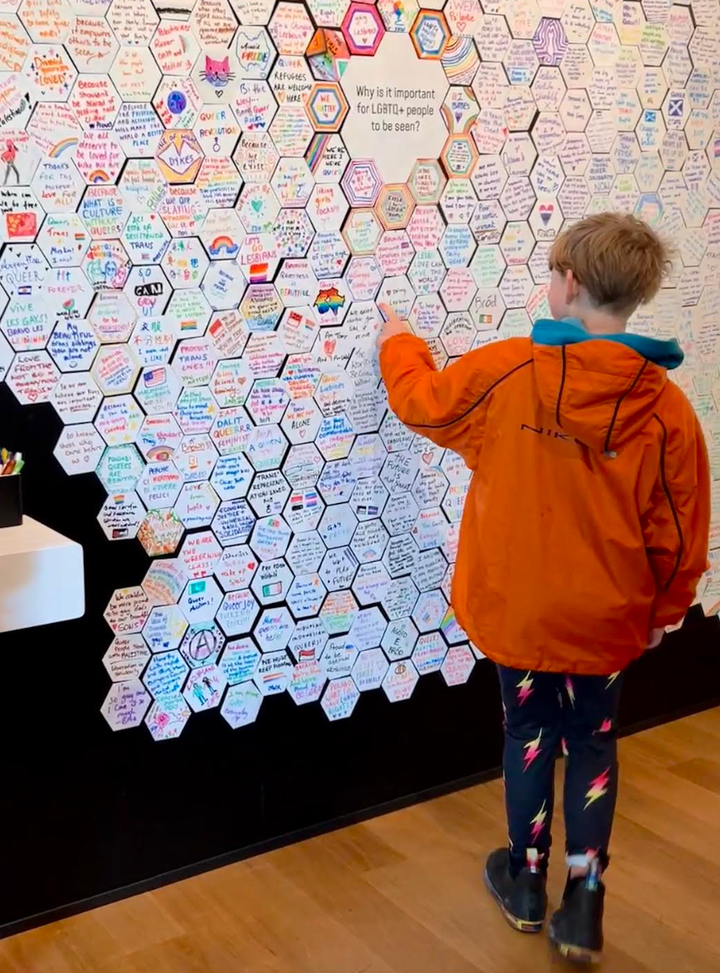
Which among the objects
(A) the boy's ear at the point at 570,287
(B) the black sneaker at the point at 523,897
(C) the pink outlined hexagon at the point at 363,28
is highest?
(C) the pink outlined hexagon at the point at 363,28

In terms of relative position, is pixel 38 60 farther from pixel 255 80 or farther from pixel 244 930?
pixel 244 930

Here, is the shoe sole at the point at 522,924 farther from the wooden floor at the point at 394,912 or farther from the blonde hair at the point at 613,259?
the blonde hair at the point at 613,259

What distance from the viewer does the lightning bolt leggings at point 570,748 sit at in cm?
207

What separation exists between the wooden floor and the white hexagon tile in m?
0.32

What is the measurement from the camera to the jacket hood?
72.3 inches

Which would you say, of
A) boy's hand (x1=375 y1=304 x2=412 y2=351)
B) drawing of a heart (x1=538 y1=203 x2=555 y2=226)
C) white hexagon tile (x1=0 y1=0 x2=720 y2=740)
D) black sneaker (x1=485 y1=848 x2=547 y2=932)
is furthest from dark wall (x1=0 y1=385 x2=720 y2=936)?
drawing of a heart (x1=538 y1=203 x2=555 y2=226)

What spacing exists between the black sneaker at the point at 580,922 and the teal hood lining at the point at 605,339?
3.18 feet

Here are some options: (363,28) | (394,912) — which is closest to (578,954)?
(394,912)

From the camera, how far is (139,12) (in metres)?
1.86

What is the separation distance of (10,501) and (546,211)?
141 cm

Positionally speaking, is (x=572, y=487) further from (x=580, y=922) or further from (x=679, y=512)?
(x=580, y=922)

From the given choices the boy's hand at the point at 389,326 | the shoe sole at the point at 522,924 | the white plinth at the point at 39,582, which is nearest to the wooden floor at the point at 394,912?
the shoe sole at the point at 522,924

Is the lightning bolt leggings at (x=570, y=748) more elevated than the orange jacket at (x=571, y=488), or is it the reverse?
the orange jacket at (x=571, y=488)

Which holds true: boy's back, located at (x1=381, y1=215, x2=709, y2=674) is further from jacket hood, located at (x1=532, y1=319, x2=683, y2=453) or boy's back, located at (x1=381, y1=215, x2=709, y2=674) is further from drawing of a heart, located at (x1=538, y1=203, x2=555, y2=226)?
drawing of a heart, located at (x1=538, y1=203, x2=555, y2=226)
